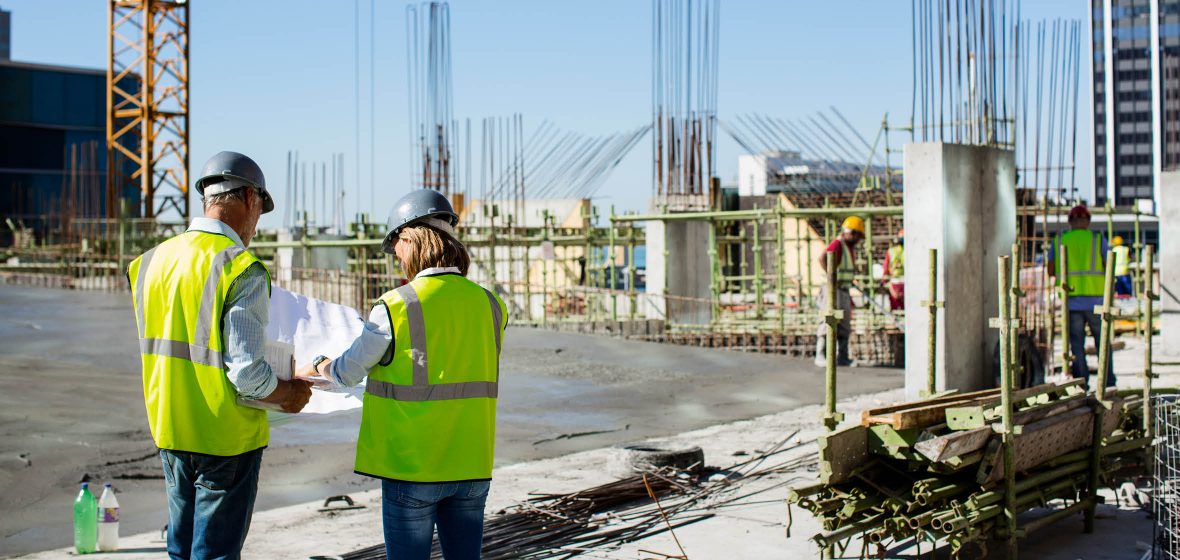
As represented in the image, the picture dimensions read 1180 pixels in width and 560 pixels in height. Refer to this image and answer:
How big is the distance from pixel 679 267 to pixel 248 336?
15.6 m

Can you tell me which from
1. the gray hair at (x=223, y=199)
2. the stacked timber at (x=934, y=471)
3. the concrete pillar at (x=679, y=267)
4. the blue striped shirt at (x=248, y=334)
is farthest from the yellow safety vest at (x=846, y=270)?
the blue striped shirt at (x=248, y=334)

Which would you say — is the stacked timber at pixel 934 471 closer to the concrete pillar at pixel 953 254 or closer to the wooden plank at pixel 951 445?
the wooden plank at pixel 951 445

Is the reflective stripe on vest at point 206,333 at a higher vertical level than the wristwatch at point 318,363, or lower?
higher

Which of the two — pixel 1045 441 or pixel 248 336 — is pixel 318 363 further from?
pixel 1045 441

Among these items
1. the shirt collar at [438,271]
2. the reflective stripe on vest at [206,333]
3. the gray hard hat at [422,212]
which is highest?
the gray hard hat at [422,212]

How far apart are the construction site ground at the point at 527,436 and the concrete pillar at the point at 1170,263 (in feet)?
2.08

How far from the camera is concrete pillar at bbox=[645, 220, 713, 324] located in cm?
1855

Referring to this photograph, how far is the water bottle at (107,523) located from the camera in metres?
5.45

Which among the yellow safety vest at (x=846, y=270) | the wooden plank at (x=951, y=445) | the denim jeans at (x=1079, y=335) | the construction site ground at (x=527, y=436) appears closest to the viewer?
the wooden plank at (x=951, y=445)

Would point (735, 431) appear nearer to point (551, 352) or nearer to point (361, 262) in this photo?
point (551, 352)

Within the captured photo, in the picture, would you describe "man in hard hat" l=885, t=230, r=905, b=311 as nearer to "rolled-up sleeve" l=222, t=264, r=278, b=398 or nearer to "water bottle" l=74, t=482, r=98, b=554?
"water bottle" l=74, t=482, r=98, b=554

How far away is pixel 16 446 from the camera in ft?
24.7

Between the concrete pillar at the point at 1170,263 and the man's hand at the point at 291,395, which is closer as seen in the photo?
the man's hand at the point at 291,395

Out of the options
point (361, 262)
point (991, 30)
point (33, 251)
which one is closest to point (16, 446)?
point (991, 30)
